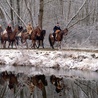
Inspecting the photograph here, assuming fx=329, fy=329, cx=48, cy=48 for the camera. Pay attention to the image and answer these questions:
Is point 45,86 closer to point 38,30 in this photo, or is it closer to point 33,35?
point 38,30

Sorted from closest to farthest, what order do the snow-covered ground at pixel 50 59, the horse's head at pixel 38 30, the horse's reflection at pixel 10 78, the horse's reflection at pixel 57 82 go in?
the horse's reflection at pixel 57 82 → the horse's reflection at pixel 10 78 → the snow-covered ground at pixel 50 59 → the horse's head at pixel 38 30

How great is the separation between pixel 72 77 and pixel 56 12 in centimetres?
1853

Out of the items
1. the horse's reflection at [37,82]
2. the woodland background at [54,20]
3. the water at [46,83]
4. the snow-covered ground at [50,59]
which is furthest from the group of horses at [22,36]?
the horse's reflection at [37,82]

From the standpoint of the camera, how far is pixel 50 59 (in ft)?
71.1

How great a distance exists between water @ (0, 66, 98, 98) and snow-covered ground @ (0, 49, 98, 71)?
27.7 inches

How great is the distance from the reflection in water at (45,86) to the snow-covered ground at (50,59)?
8.70 ft

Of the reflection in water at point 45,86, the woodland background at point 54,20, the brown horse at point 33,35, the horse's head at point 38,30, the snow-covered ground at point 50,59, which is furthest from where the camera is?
the woodland background at point 54,20

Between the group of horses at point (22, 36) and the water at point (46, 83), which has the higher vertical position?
the group of horses at point (22, 36)

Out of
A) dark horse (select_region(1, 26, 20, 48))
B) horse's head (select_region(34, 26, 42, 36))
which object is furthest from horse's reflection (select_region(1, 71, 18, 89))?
dark horse (select_region(1, 26, 20, 48))

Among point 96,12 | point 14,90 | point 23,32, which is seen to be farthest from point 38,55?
point 96,12

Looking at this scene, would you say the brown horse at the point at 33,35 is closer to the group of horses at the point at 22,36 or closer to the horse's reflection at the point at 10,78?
the group of horses at the point at 22,36

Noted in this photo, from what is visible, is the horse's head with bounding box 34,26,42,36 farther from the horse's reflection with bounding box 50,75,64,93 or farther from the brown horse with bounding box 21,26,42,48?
the horse's reflection with bounding box 50,75,64,93

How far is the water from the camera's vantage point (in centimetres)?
1369

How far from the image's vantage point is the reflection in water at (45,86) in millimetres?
13547
